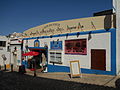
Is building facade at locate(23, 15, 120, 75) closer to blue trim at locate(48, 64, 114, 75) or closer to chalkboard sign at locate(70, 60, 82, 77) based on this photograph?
blue trim at locate(48, 64, 114, 75)

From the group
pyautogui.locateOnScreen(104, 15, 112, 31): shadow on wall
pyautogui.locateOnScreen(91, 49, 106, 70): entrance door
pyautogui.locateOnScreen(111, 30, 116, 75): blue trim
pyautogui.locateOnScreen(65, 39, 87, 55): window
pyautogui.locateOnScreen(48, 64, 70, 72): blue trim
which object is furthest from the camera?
pyautogui.locateOnScreen(48, 64, 70, 72): blue trim

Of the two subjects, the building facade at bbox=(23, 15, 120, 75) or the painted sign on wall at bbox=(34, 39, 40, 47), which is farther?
the painted sign on wall at bbox=(34, 39, 40, 47)

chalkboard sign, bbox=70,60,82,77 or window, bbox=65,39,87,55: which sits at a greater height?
window, bbox=65,39,87,55

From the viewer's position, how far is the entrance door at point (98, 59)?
1035 centimetres

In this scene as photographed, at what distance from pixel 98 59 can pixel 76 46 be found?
2.60 m

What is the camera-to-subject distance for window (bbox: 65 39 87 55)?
11.6m

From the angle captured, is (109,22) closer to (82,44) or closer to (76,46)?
(82,44)

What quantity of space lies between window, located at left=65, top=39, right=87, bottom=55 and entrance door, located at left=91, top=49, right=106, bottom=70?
3.01ft

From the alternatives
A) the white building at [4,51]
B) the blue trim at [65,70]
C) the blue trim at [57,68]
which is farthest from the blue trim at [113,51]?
the white building at [4,51]

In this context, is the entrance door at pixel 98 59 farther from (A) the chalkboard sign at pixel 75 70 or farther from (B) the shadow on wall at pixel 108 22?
(B) the shadow on wall at pixel 108 22

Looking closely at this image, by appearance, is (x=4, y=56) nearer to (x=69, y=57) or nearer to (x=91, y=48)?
(x=69, y=57)

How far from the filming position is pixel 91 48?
11.1 metres

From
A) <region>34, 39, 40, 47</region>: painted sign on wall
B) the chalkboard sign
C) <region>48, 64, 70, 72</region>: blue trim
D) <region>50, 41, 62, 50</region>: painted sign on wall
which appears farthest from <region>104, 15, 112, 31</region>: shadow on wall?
<region>34, 39, 40, 47</region>: painted sign on wall

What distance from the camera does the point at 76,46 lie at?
12.3 metres
